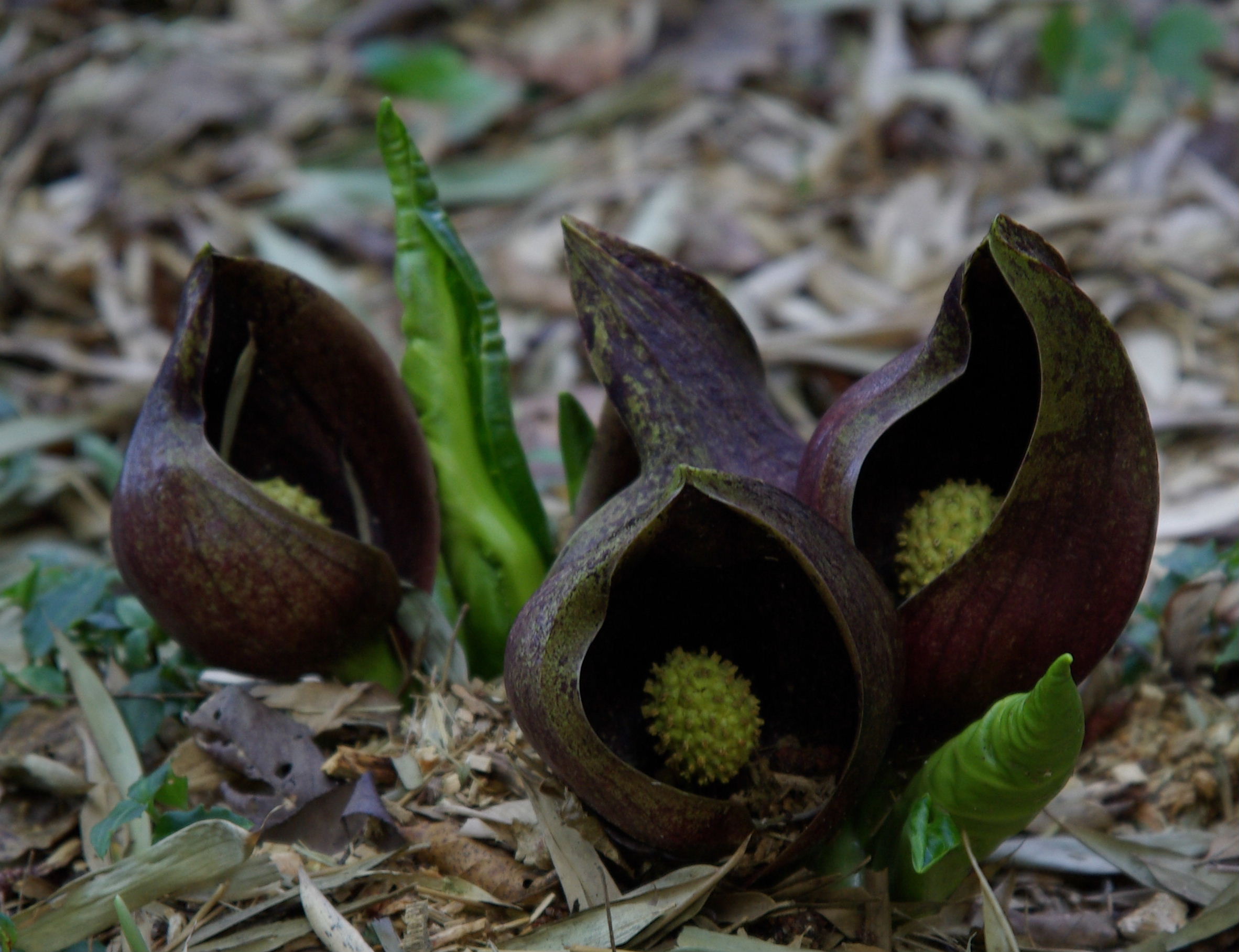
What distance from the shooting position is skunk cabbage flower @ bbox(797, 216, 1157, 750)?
92 centimetres

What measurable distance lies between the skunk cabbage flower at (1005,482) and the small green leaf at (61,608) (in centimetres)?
90

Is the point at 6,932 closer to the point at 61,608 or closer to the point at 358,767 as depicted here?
the point at 358,767

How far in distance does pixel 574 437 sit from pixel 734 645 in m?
0.38

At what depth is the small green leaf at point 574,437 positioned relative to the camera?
135cm

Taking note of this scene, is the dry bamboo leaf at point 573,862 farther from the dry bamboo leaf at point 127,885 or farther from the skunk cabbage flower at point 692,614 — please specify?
the dry bamboo leaf at point 127,885

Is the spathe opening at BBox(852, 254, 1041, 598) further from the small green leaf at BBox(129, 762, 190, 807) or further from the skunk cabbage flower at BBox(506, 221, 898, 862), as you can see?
the small green leaf at BBox(129, 762, 190, 807)

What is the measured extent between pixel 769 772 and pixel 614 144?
2.29 metres

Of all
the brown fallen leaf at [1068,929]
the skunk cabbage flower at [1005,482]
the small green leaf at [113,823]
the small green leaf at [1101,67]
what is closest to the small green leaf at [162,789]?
the small green leaf at [113,823]

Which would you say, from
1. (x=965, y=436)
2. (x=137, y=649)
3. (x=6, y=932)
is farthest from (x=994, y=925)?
(x=137, y=649)

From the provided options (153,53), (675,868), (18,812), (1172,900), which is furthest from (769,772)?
(153,53)

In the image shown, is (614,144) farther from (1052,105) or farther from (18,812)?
(18,812)

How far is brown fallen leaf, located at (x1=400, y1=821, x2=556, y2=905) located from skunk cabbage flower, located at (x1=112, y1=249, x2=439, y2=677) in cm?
22

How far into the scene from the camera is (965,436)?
1126 millimetres

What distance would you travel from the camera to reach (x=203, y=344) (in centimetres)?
117
